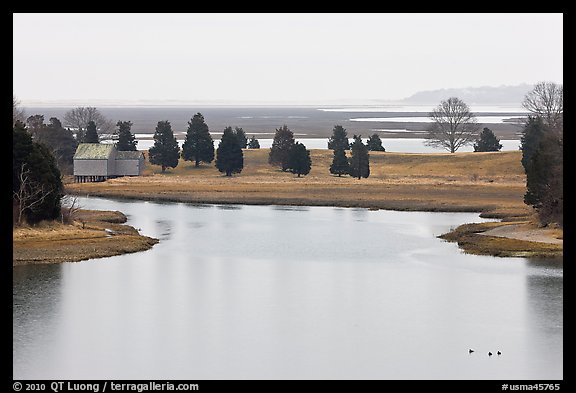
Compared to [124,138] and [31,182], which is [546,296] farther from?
[124,138]

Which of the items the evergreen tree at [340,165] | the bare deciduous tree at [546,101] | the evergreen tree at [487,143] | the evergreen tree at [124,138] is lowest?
the evergreen tree at [340,165]

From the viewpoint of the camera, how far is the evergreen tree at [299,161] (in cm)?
11031

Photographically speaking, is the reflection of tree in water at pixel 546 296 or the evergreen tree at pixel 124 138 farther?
the evergreen tree at pixel 124 138

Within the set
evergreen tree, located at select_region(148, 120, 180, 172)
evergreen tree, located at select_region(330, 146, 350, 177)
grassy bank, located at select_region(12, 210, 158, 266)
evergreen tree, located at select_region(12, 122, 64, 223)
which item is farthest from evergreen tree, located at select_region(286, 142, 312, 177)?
evergreen tree, located at select_region(12, 122, 64, 223)

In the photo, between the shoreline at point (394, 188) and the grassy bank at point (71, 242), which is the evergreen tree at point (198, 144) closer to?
the shoreline at point (394, 188)

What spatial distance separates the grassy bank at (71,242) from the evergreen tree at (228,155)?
48379 millimetres

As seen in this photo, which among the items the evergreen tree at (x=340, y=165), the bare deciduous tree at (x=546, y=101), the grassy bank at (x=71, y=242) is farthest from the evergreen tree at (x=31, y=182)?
the bare deciduous tree at (x=546, y=101)

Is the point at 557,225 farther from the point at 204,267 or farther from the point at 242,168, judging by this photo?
the point at 242,168

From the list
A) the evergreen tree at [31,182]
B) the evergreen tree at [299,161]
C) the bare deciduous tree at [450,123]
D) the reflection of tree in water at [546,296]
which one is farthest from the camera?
the bare deciduous tree at [450,123]

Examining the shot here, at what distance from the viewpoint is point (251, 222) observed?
6950 cm

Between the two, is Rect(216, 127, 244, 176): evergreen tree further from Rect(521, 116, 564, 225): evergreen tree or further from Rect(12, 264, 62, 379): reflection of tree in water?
Rect(12, 264, 62, 379): reflection of tree in water

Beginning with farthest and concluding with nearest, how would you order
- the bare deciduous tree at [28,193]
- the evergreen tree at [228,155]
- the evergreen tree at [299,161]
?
the evergreen tree at [228,155], the evergreen tree at [299,161], the bare deciduous tree at [28,193]

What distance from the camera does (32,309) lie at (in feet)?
124
